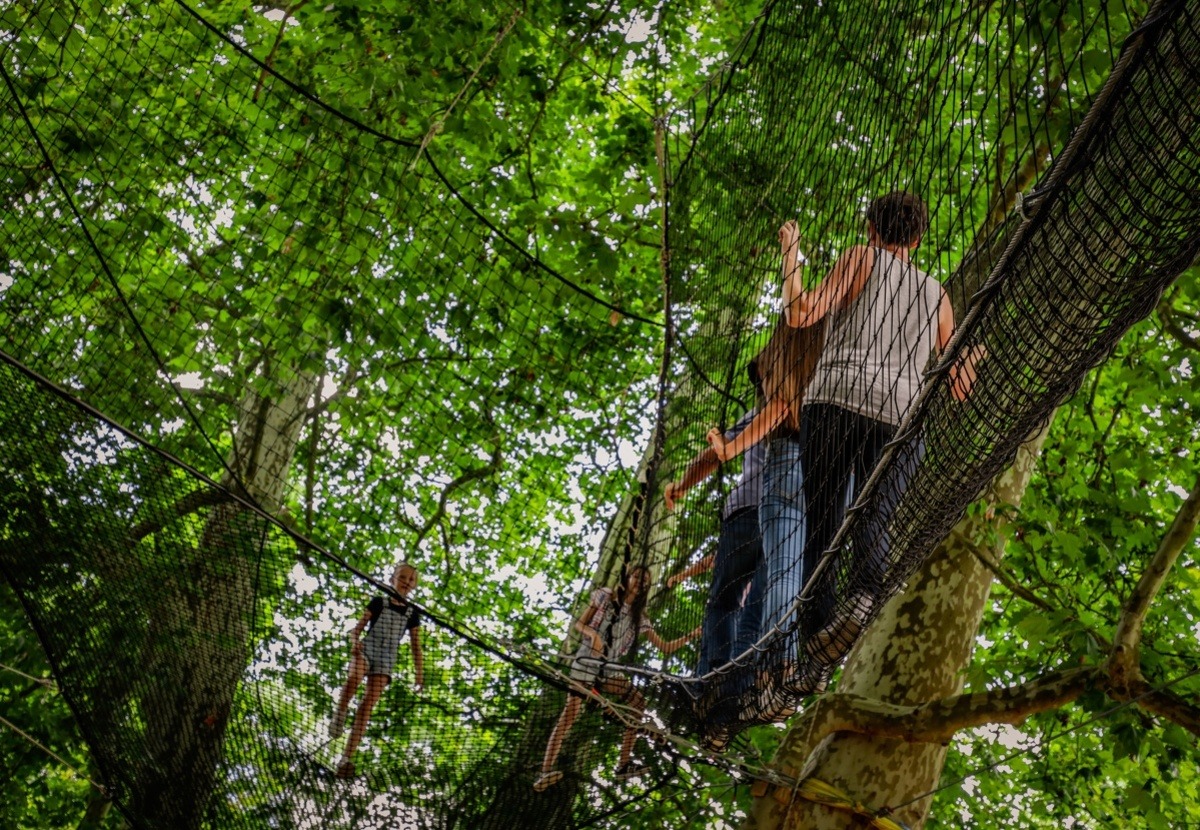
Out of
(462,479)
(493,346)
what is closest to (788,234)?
(493,346)

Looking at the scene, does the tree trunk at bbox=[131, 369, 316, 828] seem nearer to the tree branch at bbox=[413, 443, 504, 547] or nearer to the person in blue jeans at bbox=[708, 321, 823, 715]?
the person in blue jeans at bbox=[708, 321, 823, 715]

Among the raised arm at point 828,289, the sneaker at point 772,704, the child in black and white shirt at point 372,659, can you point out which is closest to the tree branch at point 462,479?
the child in black and white shirt at point 372,659

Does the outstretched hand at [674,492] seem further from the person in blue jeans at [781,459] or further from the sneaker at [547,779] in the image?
the sneaker at [547,779]

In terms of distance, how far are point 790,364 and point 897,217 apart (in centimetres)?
54

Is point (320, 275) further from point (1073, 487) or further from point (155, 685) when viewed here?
point (1073, 487)

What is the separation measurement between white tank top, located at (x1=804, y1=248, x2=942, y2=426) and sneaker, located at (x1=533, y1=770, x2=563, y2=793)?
181 centimetres

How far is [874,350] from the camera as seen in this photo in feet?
7.95

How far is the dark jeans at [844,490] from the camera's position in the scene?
2014 mm

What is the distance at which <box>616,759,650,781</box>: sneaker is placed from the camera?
11.4 ft

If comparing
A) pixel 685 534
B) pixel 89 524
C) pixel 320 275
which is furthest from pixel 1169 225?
pixel 320 275

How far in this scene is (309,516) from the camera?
23.2 ft

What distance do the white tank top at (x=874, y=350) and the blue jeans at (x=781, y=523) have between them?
29 centimetres

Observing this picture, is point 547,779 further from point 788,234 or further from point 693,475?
point 788,234

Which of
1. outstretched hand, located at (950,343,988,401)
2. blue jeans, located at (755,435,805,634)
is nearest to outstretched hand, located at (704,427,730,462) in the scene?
blue jeans, located at (755,435,805,634)
